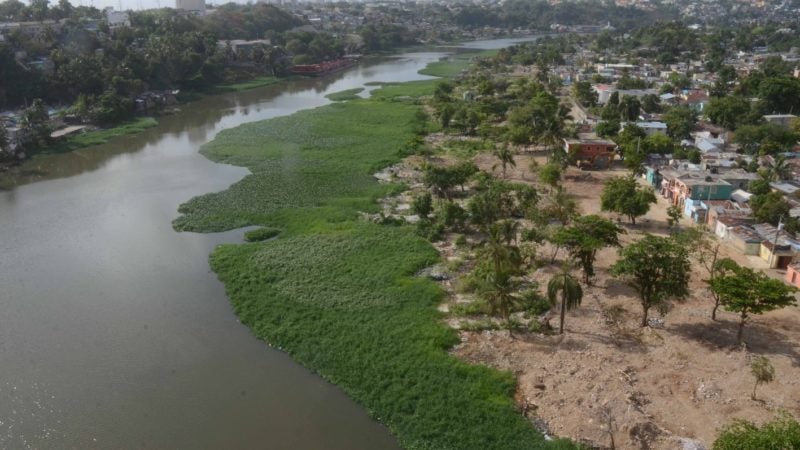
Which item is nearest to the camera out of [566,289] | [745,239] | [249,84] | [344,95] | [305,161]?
[566,289]

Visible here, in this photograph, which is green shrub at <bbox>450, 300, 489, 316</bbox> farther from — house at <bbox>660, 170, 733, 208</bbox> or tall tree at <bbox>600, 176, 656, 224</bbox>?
house at <bbox>660, 170, 733, 208</bbox>

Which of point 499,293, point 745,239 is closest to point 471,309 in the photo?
point 499,293

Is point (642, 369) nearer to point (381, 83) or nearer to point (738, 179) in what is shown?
point (738, 179)

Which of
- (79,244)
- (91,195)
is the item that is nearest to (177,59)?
(91,195)

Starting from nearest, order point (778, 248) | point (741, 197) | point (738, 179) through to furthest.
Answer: point (778, 248) → point (741, 197) → point (738, 179)

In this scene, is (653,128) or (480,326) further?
(653,128)

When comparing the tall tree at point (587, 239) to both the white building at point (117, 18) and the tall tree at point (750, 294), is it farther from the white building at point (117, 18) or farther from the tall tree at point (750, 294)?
the white building at point (117, 18)

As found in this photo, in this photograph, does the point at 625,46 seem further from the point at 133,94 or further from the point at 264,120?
the point at 133,94
